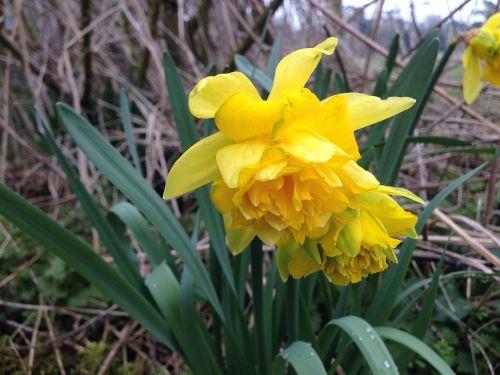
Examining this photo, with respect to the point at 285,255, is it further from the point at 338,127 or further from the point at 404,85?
the point at 404,85

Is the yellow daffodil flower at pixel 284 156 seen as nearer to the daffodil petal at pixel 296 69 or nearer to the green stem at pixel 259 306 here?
the daffodil petal at pixel 296 69

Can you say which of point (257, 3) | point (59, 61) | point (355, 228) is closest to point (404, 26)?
point (257, 3)

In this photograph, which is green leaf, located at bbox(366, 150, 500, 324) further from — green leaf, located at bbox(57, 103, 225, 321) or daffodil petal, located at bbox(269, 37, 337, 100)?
daffodil petal, located at bbox(269, 37, 337, 100)

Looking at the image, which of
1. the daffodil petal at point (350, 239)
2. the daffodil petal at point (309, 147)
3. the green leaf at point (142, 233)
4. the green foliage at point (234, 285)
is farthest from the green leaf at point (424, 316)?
the green leaf at point (142, 233)

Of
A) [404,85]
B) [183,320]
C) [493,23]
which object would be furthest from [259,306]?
[493,23]

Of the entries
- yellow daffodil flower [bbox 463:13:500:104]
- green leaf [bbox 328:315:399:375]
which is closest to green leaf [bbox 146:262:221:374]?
green leaf [bbox 328:315:399:375]

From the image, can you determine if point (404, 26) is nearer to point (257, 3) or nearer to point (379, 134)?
point (257, 3)
